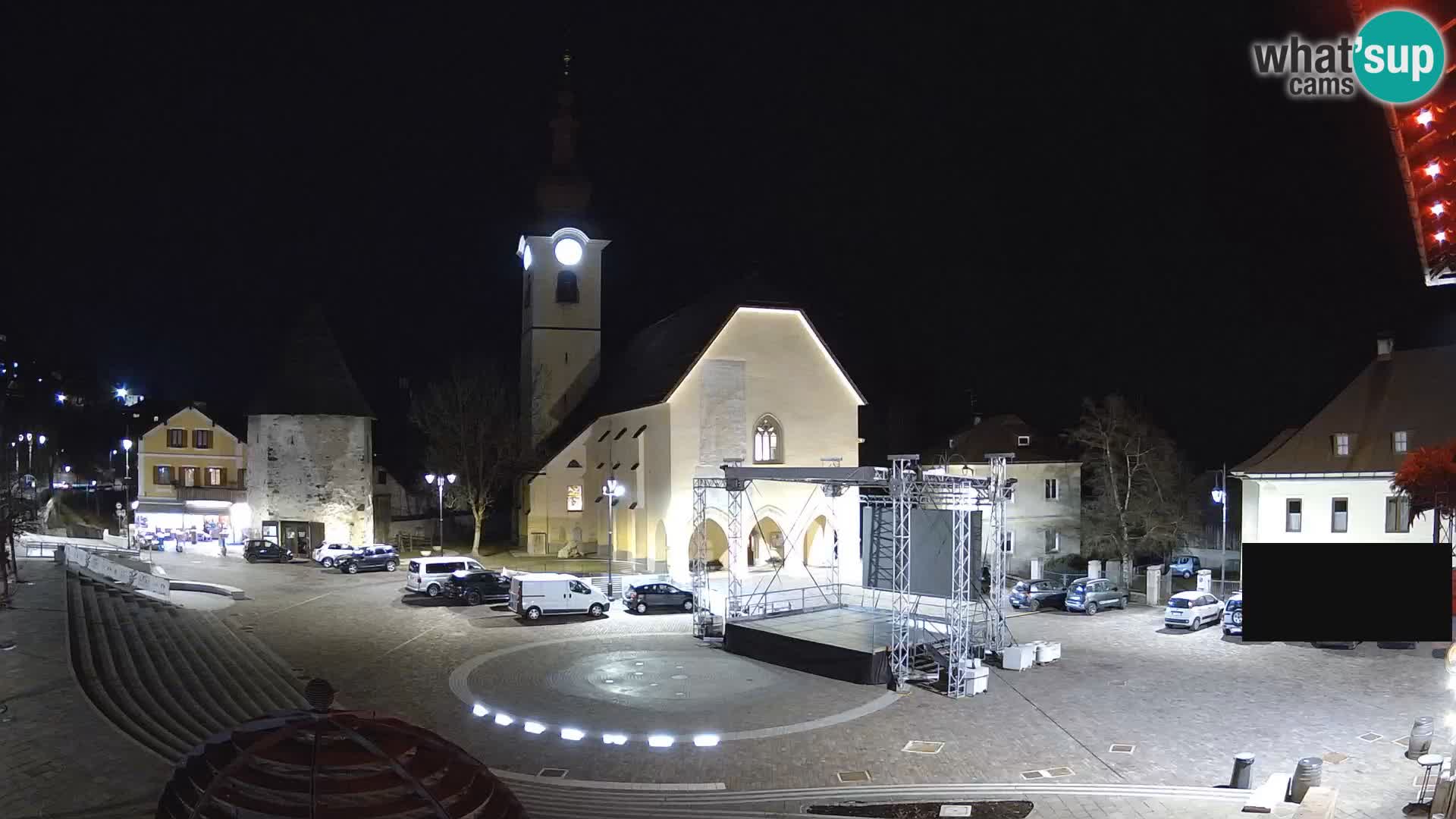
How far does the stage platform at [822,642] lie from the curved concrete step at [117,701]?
44.7 ft

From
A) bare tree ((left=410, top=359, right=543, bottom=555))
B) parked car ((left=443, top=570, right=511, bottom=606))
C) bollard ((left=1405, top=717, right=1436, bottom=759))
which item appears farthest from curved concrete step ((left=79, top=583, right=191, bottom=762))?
bare tree ((left=410, top=359, right=543, bottom=555))

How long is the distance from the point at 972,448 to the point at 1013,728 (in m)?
33.2

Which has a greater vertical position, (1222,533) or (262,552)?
(1222,533)

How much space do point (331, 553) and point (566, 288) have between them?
58.8ft

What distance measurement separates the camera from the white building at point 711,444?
1531 inches

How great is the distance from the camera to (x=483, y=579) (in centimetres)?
3294

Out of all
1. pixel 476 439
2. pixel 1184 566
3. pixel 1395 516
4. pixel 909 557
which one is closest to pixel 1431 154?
A: pixel 909 557

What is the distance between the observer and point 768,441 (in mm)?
41031

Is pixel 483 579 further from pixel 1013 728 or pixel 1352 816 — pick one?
pixel 1352 816

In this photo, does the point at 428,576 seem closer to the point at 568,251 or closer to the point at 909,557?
the point at 909,557

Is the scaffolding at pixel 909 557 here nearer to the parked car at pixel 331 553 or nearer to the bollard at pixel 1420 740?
the bollard at pixel 1420 740

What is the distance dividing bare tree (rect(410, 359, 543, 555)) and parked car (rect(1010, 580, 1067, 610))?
85.5 ft

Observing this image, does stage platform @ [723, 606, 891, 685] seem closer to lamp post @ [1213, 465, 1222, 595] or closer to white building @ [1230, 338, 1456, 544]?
lamp post @ [1213, 465, 1222, 595]
